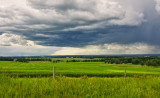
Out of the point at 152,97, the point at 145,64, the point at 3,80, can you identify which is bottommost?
the point at 145,64

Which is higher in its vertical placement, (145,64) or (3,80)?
(3,80)

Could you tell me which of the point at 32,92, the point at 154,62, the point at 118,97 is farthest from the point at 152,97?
the point at 154,62

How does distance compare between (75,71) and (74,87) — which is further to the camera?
(75,71)

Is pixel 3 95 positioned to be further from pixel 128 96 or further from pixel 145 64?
pixel 145 64

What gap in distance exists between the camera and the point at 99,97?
708 centimetres

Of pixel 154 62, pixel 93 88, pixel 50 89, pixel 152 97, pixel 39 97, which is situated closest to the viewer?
pixel 39 97

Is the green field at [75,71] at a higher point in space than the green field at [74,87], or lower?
lower

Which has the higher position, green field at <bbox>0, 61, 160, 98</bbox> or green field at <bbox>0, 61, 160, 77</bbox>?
green field at <bbox>0, 61, 160, 98</bbox>

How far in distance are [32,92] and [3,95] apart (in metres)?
1.49

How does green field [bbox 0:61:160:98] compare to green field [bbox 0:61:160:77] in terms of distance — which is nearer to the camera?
green field [bbox 0:61:160:98]

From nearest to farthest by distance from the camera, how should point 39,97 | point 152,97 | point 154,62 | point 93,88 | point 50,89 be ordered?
point 39,97, point 152,97, point 50,89, point 93,88, point 154,62

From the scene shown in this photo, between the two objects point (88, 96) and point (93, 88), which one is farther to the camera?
point (93, 88)

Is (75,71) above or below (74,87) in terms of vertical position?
below

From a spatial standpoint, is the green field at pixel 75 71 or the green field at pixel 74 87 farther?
the green field at pixel 75 71
